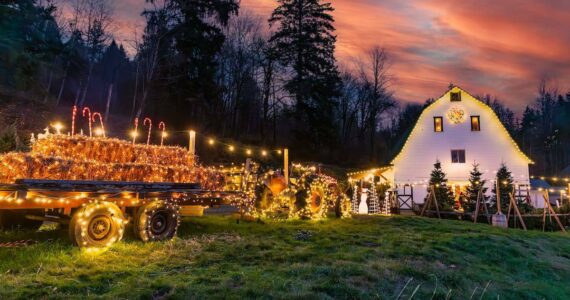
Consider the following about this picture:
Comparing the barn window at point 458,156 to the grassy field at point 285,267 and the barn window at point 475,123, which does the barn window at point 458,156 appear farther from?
the grassy field at point 285,267

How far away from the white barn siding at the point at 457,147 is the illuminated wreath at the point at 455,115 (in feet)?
0.73

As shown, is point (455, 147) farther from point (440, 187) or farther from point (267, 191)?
point (267, 191)

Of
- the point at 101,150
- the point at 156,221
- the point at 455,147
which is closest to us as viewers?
the point at 156,221

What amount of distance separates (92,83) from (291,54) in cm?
3033

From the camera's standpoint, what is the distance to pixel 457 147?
31531 mm

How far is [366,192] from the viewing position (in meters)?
22.0

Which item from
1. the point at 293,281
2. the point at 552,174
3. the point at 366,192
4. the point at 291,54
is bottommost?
the point at 293,281

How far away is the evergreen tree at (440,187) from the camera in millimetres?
24953

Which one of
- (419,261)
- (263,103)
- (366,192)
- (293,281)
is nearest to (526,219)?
(366,192)

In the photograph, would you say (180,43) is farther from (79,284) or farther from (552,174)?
(552,174)

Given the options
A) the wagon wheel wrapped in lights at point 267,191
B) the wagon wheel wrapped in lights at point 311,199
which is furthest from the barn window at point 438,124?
the wagon wheel wrapped in lights at point 267,191

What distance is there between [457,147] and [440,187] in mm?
5866

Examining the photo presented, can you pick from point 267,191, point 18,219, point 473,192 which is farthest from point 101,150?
point 473,192

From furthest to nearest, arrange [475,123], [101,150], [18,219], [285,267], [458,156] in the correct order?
[475,123] → [458,156] → [18,219] → [101,150] → [285,267]
